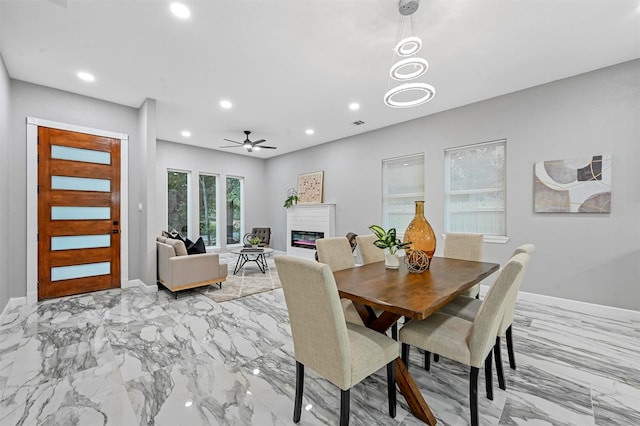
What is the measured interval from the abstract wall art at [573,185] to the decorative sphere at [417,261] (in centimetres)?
258

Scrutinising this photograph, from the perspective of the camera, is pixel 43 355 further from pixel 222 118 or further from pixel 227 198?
pixel 227 198

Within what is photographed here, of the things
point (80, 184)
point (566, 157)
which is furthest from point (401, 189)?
point (80, 184)

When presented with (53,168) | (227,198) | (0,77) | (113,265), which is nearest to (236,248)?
(227,198)

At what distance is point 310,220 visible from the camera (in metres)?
6.58

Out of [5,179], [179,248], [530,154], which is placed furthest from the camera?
[179,248]

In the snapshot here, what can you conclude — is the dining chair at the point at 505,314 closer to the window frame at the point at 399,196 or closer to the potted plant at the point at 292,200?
the window frame at the point at 399,196

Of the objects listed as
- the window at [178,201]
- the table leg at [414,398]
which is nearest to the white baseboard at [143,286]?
the window at [178,201]

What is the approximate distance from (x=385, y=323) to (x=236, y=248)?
21.8 feet

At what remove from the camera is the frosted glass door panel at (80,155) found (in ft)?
12.2

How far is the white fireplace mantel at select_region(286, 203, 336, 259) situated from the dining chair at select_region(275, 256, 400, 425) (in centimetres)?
454

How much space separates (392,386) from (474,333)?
0.56 metres

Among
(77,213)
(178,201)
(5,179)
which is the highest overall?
(5,179)

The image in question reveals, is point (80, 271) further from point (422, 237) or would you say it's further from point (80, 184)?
point (422, 237)

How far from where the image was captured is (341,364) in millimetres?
1297
